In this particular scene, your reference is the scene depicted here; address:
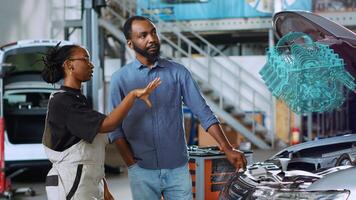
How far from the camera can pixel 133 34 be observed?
3.19 metres

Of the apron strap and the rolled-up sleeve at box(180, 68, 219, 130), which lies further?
the rolled-up sleeve at box(180, 68, 219, 130)

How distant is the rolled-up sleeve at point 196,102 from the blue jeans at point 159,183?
1.09 feet

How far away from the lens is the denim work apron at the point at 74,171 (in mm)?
2691

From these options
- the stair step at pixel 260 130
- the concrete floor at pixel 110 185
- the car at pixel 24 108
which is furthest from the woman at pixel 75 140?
the stair step at pixel 260 130

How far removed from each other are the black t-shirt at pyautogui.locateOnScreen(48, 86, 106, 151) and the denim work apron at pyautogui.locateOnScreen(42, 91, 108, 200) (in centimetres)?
4

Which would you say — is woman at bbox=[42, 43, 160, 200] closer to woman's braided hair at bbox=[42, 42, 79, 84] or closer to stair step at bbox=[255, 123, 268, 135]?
woman's braided hair at bbox=[42, 42, 79, 84]

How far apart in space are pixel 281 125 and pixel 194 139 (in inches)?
106

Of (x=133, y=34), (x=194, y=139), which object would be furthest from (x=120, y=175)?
(x=133, y=34)

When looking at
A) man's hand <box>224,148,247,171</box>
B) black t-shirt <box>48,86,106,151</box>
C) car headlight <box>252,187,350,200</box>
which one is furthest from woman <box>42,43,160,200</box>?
car headlight <box>252,187,350,200</box>

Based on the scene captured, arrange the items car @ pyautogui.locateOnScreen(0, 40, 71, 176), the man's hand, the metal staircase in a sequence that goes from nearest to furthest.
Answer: the man's hand
car @ pyautogui.locateOnScreen(0, 40, 71, 176)
the metal staircase

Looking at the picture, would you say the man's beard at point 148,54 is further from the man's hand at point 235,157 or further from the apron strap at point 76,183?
the apron strap at point 76,183

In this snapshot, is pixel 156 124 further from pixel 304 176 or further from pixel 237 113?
pixel 237 113

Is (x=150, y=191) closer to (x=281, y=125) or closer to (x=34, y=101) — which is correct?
(x=34, y=101)

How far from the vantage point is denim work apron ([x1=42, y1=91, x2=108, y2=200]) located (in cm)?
269
